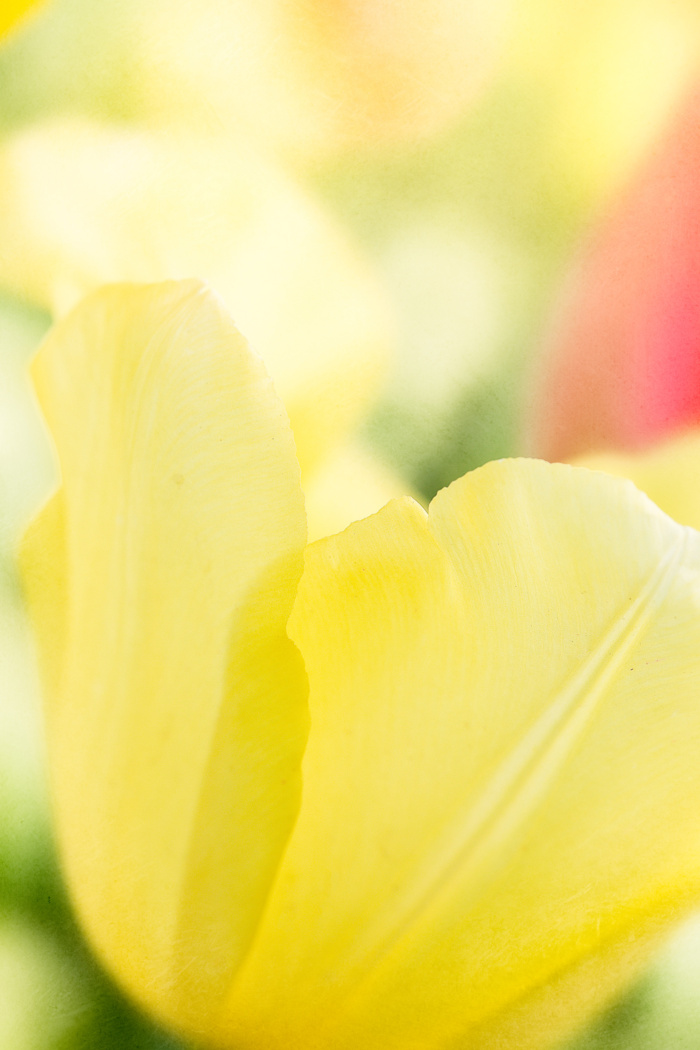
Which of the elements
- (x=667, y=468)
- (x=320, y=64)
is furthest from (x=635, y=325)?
(x=320, y=64)

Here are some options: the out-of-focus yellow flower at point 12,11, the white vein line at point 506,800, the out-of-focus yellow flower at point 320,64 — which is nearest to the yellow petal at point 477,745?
the white vein line at point 506,800

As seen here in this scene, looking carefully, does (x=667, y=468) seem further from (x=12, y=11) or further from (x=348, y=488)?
(x=12, y=11)

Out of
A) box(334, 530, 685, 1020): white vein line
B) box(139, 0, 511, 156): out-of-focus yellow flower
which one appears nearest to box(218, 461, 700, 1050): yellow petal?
box(334, 530, 685, 1020): white vein line

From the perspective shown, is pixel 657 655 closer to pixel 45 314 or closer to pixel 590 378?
pixel 590 378

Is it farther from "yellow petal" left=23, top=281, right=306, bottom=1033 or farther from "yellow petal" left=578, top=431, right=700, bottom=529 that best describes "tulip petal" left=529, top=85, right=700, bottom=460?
"yellow petal" left=23, top=281, right=306, bottom=1033

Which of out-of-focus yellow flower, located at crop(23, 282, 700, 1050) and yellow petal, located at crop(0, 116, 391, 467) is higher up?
yellow petal, located at crop(0, 116, 391, 467)

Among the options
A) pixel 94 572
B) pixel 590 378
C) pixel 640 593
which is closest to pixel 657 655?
pixel 640 593

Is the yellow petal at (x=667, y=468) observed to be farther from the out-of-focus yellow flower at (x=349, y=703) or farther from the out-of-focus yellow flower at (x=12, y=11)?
the out-of-focus yellow flower at (x=12, y=11)

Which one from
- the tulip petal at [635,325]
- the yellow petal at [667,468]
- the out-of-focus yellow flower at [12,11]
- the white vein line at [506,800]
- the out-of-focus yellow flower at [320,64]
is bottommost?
the white vein line at [506,800]
